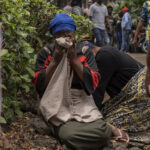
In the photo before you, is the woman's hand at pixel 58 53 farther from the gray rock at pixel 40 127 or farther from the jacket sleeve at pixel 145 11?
the jacket sleeve at pixel 145 11

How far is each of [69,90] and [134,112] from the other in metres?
0.86

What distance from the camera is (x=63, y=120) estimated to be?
339 cm

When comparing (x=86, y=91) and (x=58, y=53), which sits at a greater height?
(x=58, y=53)

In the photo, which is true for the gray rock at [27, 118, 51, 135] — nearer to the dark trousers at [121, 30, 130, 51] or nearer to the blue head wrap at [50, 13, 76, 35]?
the blue head wrap at [50, 13, 76, 35]

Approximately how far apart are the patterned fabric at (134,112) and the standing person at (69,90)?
1.32 ft

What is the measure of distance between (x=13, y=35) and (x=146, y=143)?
72.5 inches

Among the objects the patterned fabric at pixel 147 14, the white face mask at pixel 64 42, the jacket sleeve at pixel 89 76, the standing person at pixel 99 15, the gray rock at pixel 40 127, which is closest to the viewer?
the white face mask at pixel 64 42

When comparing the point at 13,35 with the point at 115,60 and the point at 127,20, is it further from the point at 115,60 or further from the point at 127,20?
the point at 127,20

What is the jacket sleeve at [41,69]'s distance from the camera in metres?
3.42

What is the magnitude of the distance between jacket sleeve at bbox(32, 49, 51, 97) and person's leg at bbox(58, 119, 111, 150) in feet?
1.47

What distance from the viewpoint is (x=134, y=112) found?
388cm

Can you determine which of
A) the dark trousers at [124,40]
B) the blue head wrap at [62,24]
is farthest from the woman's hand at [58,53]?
the dark trousers at [124,40]

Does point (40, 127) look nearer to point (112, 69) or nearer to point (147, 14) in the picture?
point (112, 69)

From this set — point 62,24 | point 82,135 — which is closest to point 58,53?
point 62,24
